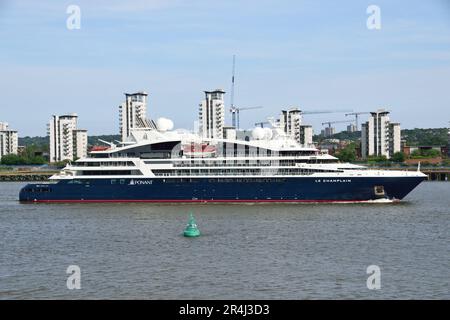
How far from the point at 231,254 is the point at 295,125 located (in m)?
135

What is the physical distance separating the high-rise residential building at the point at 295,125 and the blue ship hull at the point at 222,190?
106692mm

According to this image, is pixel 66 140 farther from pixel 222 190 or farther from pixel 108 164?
pixel 222 190

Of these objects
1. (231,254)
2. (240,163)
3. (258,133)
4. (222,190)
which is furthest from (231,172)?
(231,254)

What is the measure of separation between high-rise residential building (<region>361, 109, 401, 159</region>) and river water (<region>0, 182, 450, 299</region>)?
98916 mm

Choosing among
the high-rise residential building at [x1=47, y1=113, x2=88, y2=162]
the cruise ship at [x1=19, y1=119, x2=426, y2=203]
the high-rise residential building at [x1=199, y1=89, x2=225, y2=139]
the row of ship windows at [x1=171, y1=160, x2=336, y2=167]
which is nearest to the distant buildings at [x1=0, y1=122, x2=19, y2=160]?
the high-rise residential building at [x1=47, y1=113, x2=88, y2=162]

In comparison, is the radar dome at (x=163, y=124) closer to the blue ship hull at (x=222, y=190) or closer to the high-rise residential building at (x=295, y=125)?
the blue ship hull at (x=222, y=190)

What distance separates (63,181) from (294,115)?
10931 cm

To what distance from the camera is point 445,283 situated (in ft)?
78.1

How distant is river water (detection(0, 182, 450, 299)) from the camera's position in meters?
23.2

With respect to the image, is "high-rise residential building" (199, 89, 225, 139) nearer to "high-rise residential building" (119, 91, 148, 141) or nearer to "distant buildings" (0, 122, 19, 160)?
"high-rise residential building" (119, 91, 148, 141)

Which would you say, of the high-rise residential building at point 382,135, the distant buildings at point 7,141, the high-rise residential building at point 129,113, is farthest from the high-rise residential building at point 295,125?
the distant buildings at point 7,141

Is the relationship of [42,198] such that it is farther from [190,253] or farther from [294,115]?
[294,115]

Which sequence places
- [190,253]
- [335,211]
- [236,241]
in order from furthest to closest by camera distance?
1. [335,211]
2. [236,241]
3. [190,253]
